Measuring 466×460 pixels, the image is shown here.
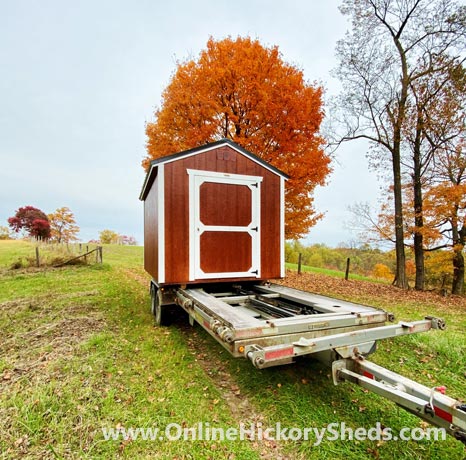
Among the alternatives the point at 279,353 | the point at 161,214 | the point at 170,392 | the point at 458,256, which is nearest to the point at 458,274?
the point at 458,256

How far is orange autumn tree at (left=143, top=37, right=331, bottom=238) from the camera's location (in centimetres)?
861

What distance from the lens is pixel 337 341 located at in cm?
229

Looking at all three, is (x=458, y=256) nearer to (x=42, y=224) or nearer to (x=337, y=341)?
(x=337, y=341)

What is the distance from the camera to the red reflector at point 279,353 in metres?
1.99

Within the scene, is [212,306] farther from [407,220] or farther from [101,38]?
[101,38]

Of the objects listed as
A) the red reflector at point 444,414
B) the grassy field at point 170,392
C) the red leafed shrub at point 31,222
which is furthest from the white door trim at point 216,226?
the red leafed shrub at point 31,222

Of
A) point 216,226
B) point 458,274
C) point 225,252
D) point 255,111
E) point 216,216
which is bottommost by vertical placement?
point 458,274

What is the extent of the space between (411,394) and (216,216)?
3886mm

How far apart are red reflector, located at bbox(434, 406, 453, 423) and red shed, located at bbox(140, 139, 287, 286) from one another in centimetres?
381

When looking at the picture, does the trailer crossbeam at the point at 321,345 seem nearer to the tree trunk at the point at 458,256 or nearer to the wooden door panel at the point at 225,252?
the wooden door panel at the point at 225,252

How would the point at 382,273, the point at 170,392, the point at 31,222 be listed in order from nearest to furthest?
the point at 170,392, the point at 382,273, the point at 31,222

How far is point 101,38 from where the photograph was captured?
1459cm

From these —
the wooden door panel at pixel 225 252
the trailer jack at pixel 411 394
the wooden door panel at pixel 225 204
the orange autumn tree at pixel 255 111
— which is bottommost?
the trailer jack at pixel 411 394

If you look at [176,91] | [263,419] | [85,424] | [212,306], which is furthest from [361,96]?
[85,424]
